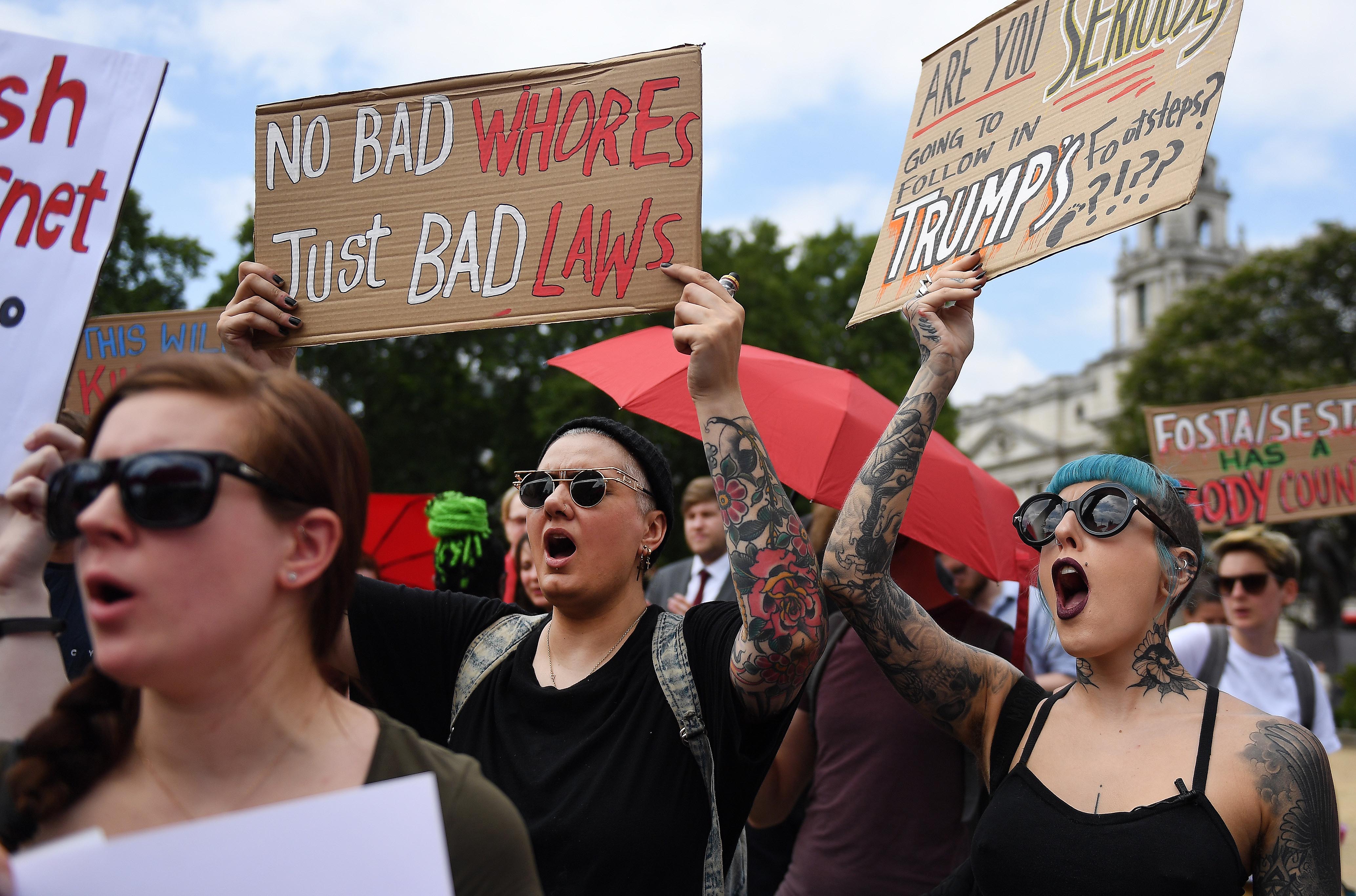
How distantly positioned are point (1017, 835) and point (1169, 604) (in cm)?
66

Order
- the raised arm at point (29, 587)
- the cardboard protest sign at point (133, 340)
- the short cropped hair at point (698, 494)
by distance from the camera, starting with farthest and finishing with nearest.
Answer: the short cropped hair at point (698, 494) < the cardboard protest sign at point (133, 340) < the raised arm at point (29, 587)

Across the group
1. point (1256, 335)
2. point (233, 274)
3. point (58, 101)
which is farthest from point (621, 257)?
point (1256, 335)

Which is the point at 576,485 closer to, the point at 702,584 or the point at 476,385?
the point at 702,584

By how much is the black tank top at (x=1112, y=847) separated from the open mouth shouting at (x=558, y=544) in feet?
3.59

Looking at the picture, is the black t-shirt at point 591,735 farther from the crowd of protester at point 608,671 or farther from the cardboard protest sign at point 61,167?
the cardboard protest sign at point 61,167

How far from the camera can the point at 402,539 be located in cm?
674

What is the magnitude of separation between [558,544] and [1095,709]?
4.14 ft

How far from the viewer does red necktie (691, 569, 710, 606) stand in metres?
5.91

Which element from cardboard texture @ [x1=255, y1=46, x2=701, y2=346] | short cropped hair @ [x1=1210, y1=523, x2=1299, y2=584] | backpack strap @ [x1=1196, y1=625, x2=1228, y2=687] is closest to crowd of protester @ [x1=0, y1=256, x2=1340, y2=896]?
cardboard texture @ [x1=255, y1=46, x2=701, y2=346]

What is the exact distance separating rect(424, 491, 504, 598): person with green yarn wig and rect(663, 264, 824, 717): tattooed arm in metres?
2.19

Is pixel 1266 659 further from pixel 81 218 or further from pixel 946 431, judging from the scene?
pixel 946 431

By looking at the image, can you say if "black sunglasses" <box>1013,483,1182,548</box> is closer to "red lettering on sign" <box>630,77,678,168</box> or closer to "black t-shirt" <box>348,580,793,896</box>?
"black t-shirt" <box>348,580,793,896</box>

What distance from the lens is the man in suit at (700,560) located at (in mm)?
5918

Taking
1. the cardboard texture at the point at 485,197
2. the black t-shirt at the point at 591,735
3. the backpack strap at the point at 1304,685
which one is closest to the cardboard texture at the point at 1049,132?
the cardboard texture at the point at 485,197
